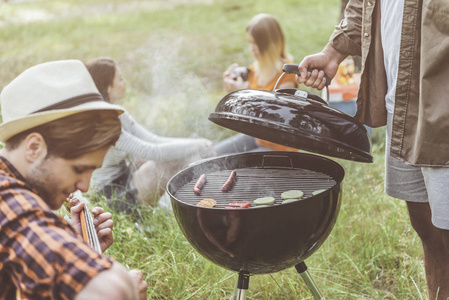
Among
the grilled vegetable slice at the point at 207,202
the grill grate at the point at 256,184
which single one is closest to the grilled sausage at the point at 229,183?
the grill grate at the point at 256,184

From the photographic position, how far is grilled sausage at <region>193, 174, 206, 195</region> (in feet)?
7.33

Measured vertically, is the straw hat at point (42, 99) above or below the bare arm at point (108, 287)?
above

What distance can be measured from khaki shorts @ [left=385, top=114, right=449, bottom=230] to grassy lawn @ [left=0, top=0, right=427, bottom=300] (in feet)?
1.77

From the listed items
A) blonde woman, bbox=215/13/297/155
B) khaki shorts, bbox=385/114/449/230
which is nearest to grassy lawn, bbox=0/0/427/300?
khaki shorts, bbox=385/114/449/230

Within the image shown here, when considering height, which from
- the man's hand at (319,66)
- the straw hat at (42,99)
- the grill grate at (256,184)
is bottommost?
the grill grate at (256,184)

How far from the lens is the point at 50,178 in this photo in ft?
4.60

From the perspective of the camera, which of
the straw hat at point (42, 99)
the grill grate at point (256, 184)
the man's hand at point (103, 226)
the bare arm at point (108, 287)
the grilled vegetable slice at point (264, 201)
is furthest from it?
the grill grate at point (256, 184)

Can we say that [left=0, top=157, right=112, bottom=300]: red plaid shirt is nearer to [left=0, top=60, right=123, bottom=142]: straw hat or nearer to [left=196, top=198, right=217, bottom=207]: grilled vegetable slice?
[left=0, top=60, right=123, bottom=142]: straw hat

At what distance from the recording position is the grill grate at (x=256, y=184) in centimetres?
219

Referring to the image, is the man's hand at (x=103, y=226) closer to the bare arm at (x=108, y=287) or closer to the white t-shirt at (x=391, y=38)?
the bare arm at (x=108, y=287)

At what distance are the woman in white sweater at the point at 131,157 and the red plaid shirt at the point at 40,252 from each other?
7.22 ft

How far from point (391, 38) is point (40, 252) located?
168 centimetres

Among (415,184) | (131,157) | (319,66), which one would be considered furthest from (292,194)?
(131,157)

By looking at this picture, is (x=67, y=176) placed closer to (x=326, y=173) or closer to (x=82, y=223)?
(x=82, y=223)
